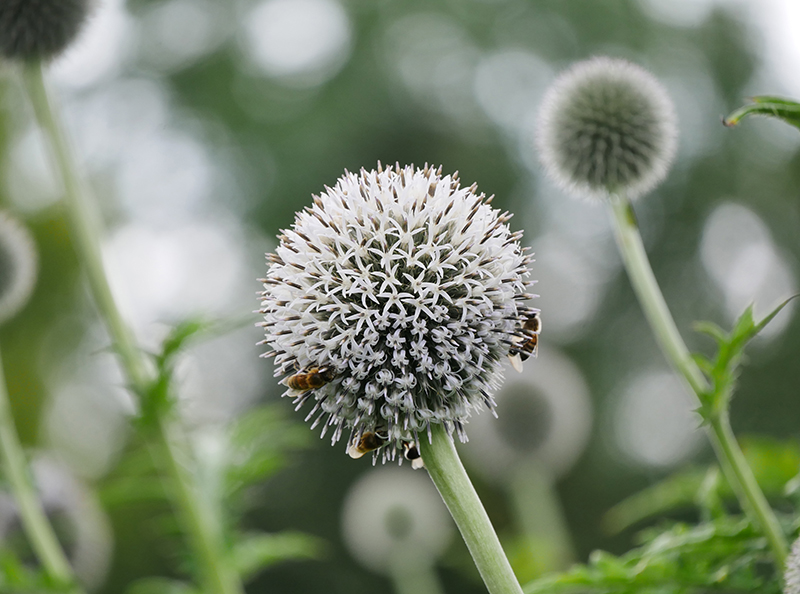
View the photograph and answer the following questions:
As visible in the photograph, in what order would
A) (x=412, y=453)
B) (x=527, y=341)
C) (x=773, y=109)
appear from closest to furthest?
1. (x=773, y=109)
2. (x=412, y=453)
3. (x=527, y=341)

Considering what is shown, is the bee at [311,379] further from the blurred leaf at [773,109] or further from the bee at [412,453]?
the blurred leaf at [773,109]

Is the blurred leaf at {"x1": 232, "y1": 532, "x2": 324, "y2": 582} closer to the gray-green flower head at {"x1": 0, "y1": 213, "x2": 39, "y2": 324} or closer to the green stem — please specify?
the green stem

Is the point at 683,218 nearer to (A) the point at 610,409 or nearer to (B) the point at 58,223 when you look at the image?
(A) the point at 610,409

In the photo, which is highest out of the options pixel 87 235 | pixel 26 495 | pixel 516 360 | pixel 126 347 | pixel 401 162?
pixel 401 162

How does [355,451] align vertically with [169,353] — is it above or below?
below

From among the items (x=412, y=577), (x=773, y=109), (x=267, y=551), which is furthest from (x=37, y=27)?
(x=412, y=577)

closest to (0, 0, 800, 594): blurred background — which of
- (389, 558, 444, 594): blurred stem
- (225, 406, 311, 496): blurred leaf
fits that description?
(389, 558, 444, 594): blurred stem

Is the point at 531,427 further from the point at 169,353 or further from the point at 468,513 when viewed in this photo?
the point at 468,513
